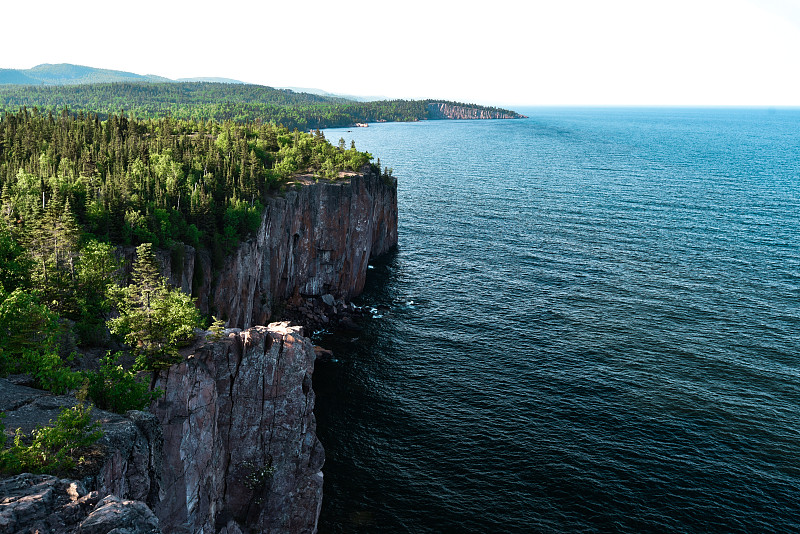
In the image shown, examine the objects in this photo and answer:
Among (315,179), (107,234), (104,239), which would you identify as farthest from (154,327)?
(315,179)

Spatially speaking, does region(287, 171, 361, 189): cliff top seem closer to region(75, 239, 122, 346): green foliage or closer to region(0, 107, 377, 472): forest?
region(0, 107, 377, 472): forest

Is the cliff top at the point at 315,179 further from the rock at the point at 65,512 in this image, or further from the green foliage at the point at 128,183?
the rock at the point at 65,512

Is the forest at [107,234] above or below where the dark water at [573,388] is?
above

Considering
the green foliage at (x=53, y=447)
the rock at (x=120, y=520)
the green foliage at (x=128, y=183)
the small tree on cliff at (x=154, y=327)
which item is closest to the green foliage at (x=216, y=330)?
the small tree on cliff at (x=154, y=327)

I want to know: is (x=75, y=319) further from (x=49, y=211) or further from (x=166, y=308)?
(x=49, y=211)

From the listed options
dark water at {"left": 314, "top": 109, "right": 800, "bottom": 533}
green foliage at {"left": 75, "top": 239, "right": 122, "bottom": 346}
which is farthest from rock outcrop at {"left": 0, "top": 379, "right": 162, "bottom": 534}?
dark water at {"left": 314, "top": 109, "right": 800, "bottom": 533}

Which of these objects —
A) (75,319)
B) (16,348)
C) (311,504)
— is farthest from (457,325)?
(16,348)

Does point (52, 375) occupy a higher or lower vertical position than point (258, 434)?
higher

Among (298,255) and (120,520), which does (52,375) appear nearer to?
(120,520)
